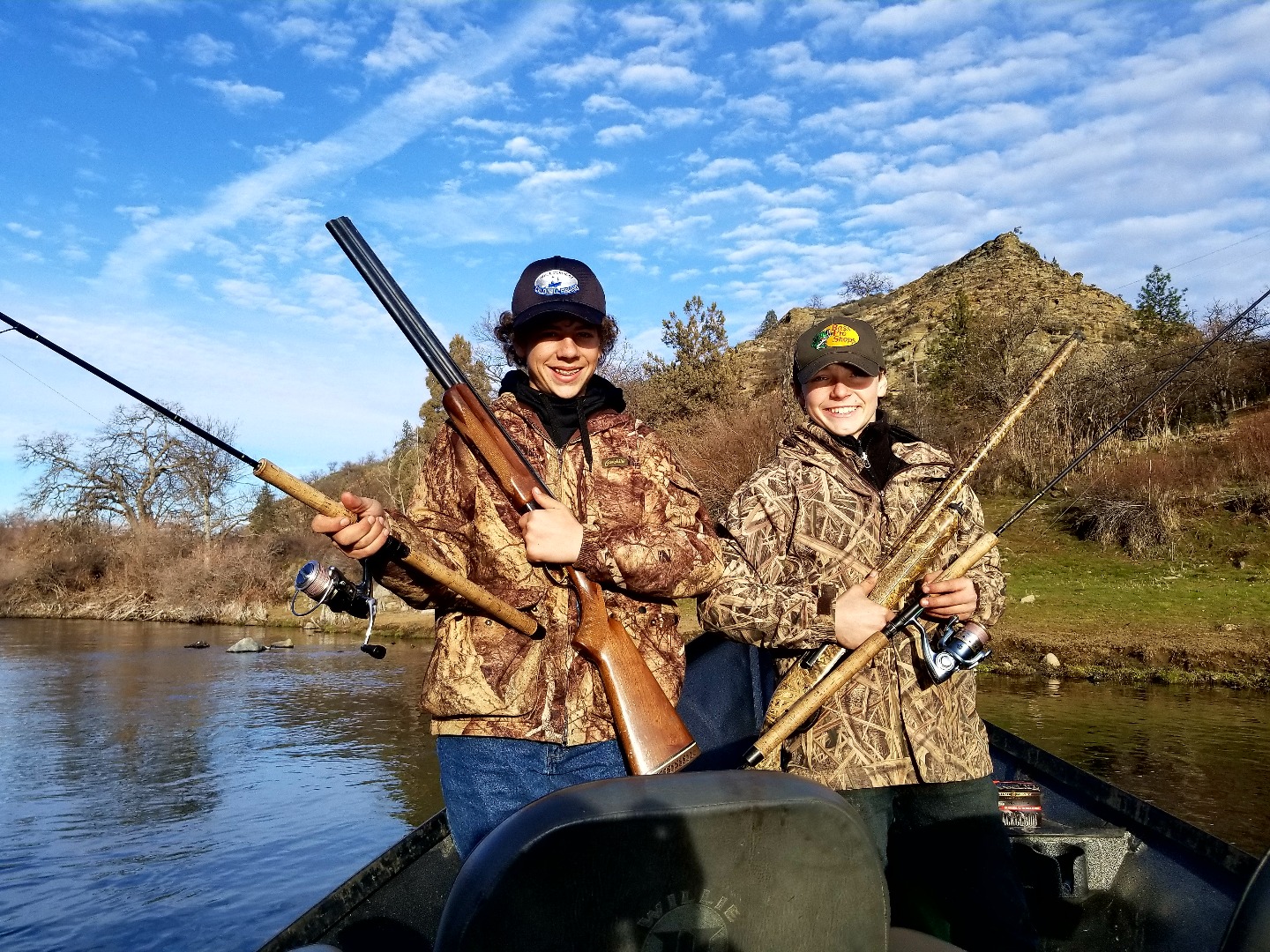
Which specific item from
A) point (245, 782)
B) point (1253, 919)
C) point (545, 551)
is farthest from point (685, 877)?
point (245, 782)

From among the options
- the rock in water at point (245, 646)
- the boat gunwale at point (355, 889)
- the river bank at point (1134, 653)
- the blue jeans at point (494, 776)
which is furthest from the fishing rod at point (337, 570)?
the rock in water at point (245, 646)

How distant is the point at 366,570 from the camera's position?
2707mm

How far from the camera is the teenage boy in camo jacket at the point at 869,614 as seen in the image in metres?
2.99

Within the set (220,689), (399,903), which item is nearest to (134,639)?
(220,689)

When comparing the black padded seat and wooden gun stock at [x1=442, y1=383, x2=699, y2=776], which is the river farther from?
the black padded seat

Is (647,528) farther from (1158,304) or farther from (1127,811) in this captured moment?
(1158,304)

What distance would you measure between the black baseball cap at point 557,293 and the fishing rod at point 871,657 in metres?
1.25

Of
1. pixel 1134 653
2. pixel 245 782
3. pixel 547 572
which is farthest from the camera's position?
pixel 1134 653

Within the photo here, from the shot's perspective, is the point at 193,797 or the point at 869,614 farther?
the point at 193,797

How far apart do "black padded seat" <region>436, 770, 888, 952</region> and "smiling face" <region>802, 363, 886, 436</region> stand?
1953mm

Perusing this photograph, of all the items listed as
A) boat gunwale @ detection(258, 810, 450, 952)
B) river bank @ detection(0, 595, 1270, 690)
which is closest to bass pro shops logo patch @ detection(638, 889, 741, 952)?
boat gunwale @ detection(258, 810, 450, 952)

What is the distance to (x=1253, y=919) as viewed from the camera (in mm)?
1445

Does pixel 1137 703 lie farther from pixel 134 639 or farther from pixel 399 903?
pixel 134 639

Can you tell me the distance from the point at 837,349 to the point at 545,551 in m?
1.26
